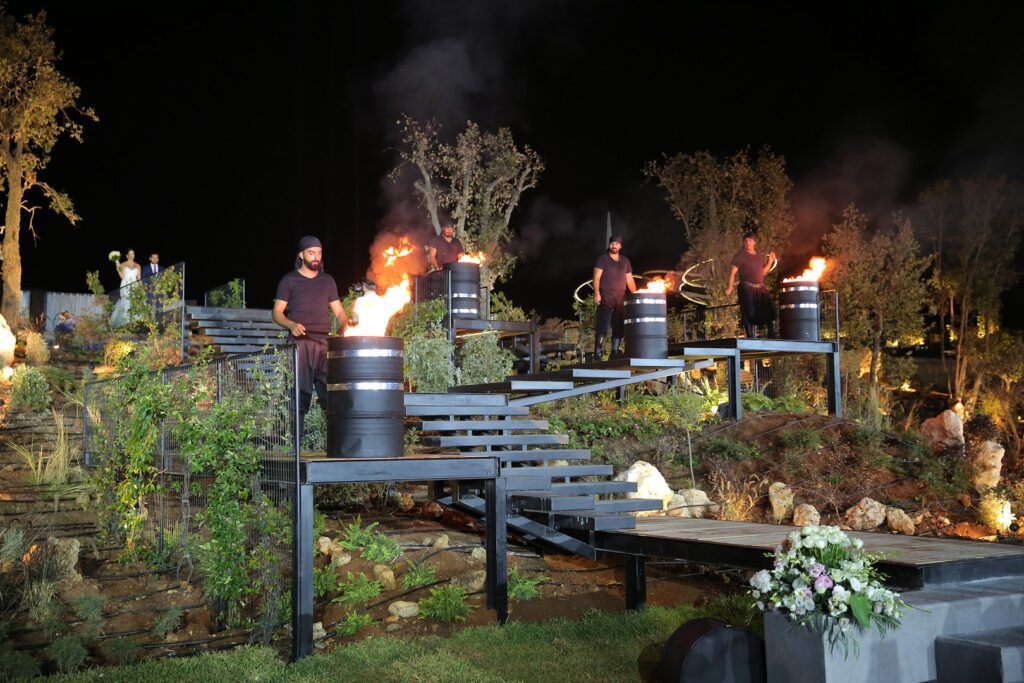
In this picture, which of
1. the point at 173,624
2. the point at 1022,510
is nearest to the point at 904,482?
the point at 1022,510

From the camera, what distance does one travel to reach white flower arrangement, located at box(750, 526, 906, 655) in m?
5.30

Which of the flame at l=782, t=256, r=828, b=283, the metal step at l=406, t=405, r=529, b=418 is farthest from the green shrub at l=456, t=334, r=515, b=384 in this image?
the flame at l=782, t=256, r=828, b=283

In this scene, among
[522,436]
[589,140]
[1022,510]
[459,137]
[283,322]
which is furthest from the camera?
[589,140]

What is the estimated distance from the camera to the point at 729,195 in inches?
1034

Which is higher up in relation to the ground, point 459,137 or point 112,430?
point 459,137

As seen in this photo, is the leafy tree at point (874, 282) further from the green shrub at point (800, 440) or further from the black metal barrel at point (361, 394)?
the black metal barrel at point (361, 394)

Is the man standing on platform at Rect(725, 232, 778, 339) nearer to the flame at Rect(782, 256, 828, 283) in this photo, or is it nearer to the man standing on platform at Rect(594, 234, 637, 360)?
the flame at Rect(782, 256, 828, 283)

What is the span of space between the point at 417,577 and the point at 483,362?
5183mm

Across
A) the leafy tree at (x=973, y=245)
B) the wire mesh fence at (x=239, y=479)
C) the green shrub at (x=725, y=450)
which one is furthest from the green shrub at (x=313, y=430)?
the leafy tree at (x=973, y=245)

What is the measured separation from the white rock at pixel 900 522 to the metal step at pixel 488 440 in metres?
4.61

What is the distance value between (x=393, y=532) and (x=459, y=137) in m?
17.0

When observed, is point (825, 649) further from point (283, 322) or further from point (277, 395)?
point (283, 322)

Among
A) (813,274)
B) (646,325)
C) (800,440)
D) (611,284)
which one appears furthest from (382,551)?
(813,274)

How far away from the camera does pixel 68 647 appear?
692 cm
